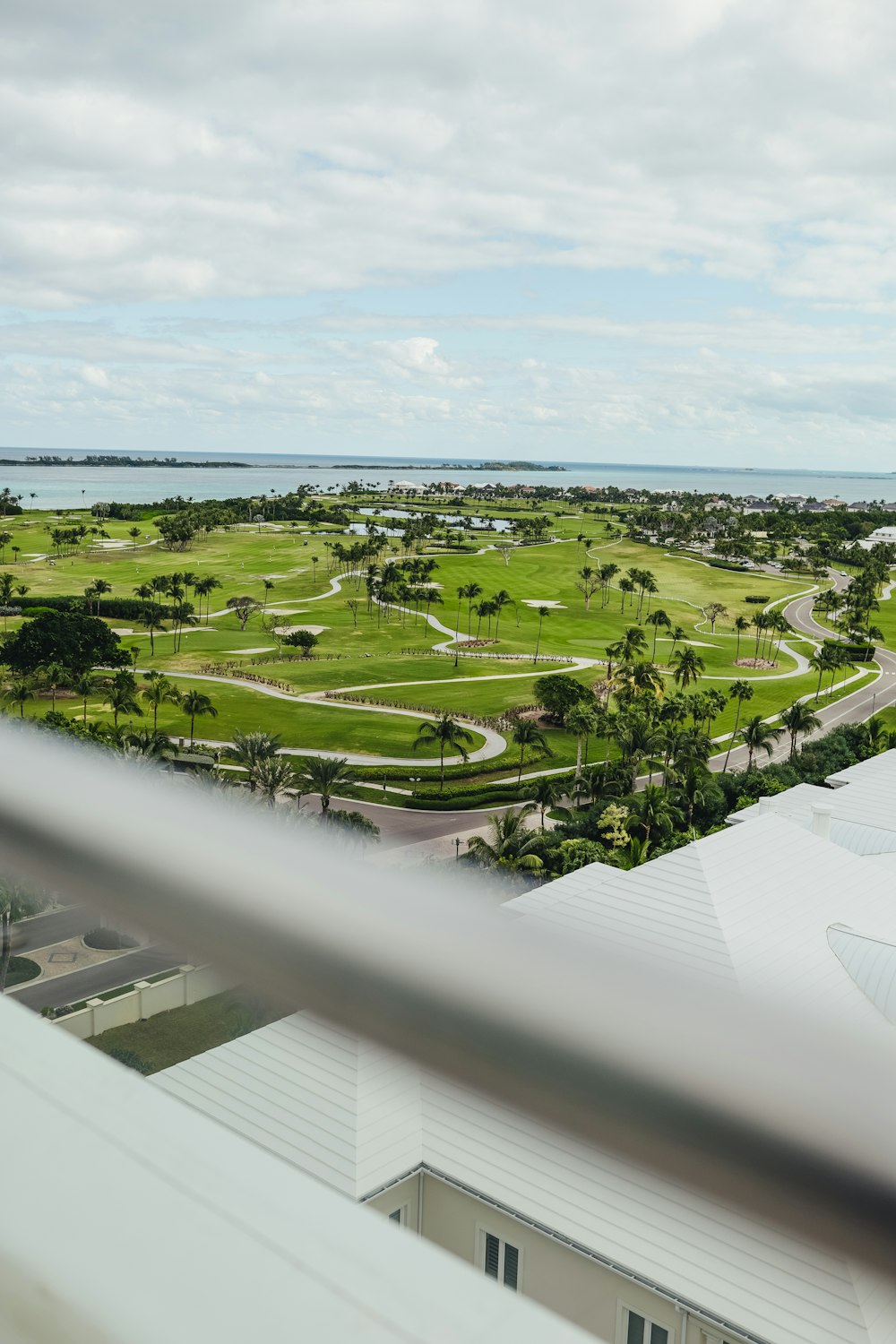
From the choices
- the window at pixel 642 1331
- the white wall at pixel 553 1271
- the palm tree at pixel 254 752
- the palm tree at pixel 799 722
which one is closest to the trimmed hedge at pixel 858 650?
the palm tree at pixel 799 722

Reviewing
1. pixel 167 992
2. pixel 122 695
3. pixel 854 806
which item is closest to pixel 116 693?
pixel 122 695

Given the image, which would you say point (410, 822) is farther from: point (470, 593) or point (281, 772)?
point (470, 593)

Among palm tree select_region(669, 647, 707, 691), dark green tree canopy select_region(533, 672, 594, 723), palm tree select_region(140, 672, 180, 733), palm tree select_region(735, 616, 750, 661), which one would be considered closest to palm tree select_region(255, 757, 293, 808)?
palm tree select_region(140, 672, 180, 733)

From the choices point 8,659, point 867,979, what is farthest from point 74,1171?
point 8,659

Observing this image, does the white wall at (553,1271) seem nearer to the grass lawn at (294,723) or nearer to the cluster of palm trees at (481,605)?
the grass lawn at (294,723)

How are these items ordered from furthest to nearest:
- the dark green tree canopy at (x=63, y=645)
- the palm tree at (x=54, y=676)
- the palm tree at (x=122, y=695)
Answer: the dark green tree canopy at (x=63, y=645)
the palm tree at (x=54, y=676)
the palm tree at (x=122, y=695)
